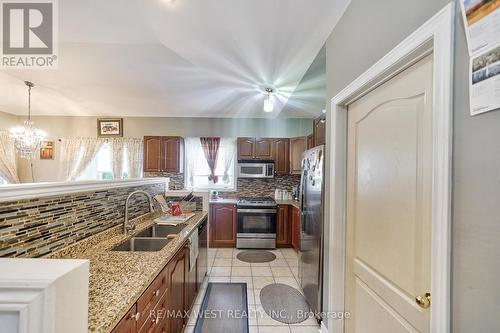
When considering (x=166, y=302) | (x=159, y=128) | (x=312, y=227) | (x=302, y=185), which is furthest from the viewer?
(x=159, y=128)

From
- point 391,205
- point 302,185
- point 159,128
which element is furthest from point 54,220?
point 159,128

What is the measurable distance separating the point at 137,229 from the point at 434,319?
7.08 feet

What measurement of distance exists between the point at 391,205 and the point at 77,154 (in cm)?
592

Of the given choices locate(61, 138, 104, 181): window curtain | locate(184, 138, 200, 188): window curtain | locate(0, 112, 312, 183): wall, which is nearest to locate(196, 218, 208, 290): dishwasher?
locate(184, 138, 200, 188): window curtain

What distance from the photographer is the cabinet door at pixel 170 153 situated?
4.40 metres

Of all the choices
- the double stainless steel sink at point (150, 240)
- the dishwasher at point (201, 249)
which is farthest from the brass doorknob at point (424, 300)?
the dishwasher at point (201, 249)

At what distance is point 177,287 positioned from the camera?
5.38ft

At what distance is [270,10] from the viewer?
1595mm

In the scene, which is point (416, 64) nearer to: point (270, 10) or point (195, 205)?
point (270, 10)

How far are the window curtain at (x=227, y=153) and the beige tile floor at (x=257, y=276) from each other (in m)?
1.61

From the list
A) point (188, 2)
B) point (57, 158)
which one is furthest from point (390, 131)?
point (57, 158)

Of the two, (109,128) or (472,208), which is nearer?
(472,208)

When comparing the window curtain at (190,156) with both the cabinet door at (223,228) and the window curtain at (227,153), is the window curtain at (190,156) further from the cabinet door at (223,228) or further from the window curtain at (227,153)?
the cabinet door at (223,228)

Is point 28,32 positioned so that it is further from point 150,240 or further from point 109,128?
point 109,128
